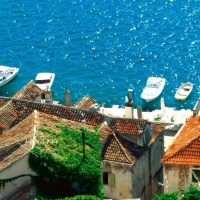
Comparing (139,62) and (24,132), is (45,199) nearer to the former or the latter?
(24,132)

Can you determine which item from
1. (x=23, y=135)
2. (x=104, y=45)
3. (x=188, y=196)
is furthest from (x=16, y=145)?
(x=104, y=45)

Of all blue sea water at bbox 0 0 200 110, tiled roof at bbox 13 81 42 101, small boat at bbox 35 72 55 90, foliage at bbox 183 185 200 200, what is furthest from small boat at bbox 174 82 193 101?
foliage at bbox 183 185 200 200

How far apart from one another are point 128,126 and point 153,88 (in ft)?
154

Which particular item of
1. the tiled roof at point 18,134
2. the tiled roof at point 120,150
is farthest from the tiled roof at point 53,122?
the tiled roof at point 120,150

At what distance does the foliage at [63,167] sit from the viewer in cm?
5484

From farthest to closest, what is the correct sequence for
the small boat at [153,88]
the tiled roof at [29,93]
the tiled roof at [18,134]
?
1. the small boat at [153,88]
2. the tiled roof at [29,93]
3. the tiled roof at [18,134]

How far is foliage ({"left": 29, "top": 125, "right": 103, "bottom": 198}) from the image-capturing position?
180 feet

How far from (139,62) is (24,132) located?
222 ft

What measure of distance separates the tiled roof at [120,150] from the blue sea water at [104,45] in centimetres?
4609

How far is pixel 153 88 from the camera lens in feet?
364

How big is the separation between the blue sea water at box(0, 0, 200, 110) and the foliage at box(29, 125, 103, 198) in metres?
52.6

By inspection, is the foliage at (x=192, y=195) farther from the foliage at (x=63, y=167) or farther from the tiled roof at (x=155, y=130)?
the tiled roof at (x=155, y=130)

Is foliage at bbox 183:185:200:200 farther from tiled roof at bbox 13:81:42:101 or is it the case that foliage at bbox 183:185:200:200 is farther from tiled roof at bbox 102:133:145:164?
tiled roof at bbox 13:81:42:101

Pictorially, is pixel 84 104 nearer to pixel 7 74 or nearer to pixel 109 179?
pixel 109 179
